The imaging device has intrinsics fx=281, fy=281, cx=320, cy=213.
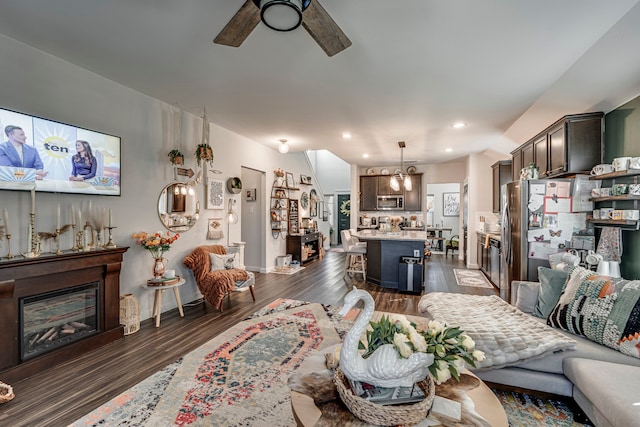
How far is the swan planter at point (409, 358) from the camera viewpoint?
3.65 ft

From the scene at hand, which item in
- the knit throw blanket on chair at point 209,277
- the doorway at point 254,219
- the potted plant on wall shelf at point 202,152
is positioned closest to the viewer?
the knit throw blanket on chair at point 209,277

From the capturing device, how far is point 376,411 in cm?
102

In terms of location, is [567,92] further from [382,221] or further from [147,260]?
[382,221]

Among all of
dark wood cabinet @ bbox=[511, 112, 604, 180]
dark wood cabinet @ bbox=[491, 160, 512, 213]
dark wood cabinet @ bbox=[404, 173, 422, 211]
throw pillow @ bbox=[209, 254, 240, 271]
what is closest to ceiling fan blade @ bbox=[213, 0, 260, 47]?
throw pillow @ bbox=[209, 254, 240, 271]

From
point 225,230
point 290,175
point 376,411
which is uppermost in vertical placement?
point 290,175

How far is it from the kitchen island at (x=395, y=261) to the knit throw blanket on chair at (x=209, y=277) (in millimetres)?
2357

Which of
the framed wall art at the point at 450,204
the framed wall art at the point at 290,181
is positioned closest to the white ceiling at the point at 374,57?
the framed wall art at the point at 290,181

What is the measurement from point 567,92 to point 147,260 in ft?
16.4

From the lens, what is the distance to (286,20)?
1.55 metres

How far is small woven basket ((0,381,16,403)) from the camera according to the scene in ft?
6.17

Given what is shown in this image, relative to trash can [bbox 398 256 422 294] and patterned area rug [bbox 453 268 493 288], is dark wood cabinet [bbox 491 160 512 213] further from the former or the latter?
trash can [bbox 398 256 422 294]

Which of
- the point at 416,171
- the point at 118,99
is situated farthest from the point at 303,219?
the point at 118,99

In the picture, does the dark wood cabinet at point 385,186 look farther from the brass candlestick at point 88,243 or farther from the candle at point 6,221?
the candle at point 6,221

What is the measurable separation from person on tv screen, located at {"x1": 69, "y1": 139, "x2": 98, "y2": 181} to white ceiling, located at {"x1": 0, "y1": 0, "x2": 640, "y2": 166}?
78 centimetres
